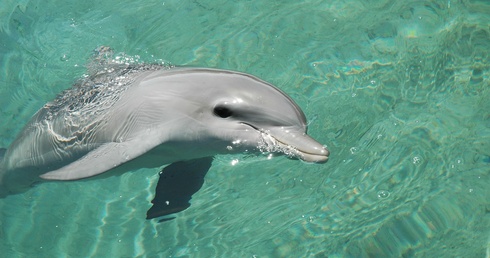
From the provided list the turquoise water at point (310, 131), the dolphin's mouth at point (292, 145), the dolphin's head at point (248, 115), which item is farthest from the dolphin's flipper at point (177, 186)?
the dolphin's mouth at point (292, 145)

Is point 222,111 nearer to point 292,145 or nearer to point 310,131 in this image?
point 292,145

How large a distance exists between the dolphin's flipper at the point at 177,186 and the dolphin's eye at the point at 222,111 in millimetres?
978

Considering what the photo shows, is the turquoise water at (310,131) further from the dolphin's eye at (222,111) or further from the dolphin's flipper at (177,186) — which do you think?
the dolphin's eye at (222,111)

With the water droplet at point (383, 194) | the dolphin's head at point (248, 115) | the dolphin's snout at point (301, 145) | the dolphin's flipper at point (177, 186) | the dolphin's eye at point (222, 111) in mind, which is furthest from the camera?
the water droplet at point (383, 194)

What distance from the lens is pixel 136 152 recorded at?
4.32 m

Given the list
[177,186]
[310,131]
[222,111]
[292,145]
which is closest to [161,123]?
[222,111]

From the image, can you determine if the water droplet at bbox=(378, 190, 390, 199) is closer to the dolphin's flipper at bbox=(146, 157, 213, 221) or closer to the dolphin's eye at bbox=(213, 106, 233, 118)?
the dolphin's flipper at bbox=(146, 157, 213, 221)

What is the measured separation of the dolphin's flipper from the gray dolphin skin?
0.28m

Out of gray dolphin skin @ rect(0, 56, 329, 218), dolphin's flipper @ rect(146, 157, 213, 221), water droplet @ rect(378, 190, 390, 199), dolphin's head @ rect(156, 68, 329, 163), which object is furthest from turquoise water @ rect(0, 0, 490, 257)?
dolphin's head @ rect(156, 68, 329, 163)

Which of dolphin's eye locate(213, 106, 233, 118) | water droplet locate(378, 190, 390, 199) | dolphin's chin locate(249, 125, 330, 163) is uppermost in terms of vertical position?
dolphin's eye locate(213, 106, 233, 118)

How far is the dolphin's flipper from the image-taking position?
16.8 feet

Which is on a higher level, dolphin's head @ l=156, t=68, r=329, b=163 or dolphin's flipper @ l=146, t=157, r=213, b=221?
dolphin's head @ l=156, t=68, r=329, b=163

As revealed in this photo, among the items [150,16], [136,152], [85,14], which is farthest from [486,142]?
[85,14]

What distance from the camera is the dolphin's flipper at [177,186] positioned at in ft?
16.8
